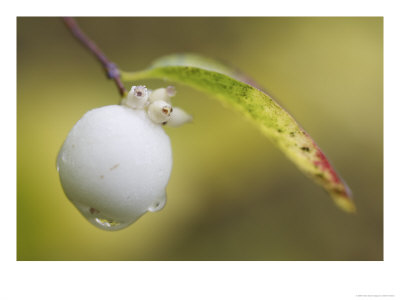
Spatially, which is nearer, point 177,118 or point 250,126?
point 177,118

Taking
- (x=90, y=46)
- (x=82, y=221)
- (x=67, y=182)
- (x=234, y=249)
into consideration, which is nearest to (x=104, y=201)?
(x=67, y=182)

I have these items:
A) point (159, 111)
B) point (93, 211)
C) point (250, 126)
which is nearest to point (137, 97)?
point (159, 111)

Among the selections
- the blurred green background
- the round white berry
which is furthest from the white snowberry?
the blurred green background

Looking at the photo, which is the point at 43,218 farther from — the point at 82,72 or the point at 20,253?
the point at 82,72

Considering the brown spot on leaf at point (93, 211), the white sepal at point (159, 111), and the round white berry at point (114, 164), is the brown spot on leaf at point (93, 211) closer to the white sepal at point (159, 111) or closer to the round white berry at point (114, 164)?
the round white berry at point (114, 164)

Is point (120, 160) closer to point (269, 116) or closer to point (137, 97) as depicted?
point (137, 97)

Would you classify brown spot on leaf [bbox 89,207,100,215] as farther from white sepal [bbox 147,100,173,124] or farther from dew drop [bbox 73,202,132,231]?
white sepal [bbox 147,100,173,124]
